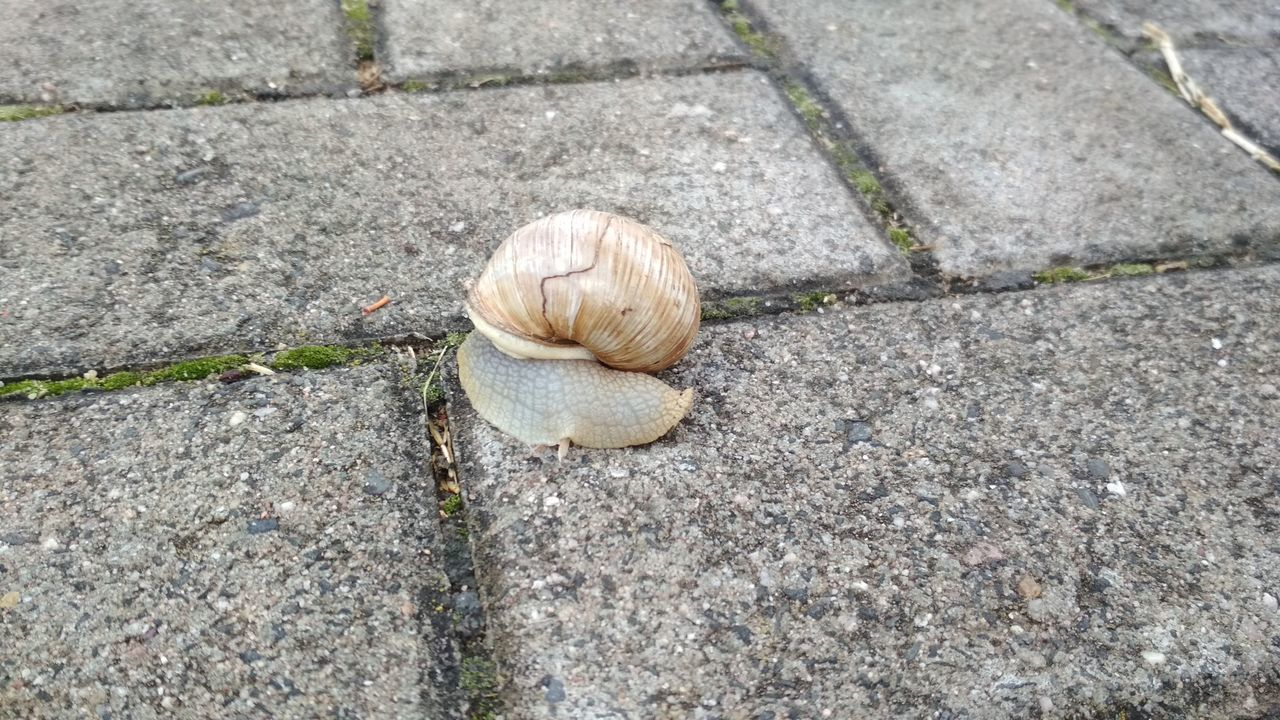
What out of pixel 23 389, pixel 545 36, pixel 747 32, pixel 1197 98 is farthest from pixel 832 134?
pixel 23 389

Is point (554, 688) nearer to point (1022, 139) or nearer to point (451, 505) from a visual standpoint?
point (451, 505)

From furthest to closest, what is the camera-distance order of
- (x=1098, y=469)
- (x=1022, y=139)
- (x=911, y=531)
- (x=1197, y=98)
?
(x=1197, y=98) < (x=1022, y=139) < (x=1098, y=469) < (x=911, y=531)

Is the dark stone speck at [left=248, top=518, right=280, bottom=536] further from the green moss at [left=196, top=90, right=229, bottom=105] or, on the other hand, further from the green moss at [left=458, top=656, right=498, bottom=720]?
the green moss at [left=196, top=90, right=229, bottom=105]

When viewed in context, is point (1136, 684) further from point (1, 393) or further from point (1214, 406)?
point (1, 393)

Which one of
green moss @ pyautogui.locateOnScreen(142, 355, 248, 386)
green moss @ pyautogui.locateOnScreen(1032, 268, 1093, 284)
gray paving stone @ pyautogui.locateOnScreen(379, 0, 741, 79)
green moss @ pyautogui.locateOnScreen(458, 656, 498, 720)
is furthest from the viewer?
gray paving stone @ pyautogui.locateOnScreen(379, 0, 741, 79)

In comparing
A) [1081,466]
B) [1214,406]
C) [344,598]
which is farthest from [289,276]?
[1214,406]

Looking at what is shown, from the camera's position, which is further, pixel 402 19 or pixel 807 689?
pixel 402 19

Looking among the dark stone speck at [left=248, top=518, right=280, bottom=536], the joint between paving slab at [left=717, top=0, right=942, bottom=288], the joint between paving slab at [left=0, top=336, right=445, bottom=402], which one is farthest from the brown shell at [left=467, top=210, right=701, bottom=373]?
the joint between paving slab at [left=717, top=0, right=942, bottom=288]
